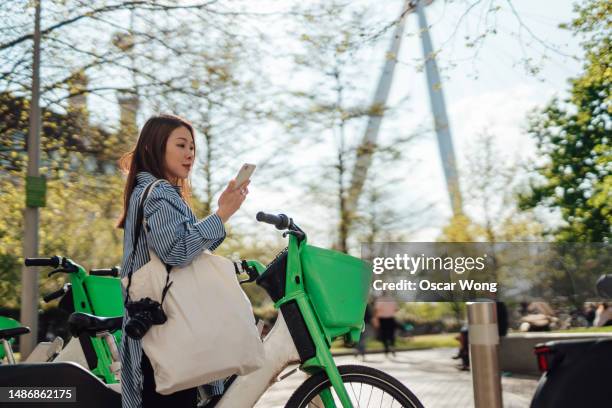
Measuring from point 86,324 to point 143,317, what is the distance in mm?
513

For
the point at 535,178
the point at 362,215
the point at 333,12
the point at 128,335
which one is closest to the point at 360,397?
the point at 128,335

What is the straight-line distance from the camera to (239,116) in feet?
44.5

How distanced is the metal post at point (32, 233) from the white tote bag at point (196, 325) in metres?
6.69

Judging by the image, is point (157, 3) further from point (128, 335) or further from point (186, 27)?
point (128, 335)

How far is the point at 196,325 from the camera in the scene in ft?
8.22

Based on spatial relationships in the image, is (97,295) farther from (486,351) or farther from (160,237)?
(486,351)

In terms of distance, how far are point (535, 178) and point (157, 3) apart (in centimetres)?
2062

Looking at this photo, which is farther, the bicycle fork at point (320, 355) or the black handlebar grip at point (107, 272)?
the black handlebar grip at point (107, 272)

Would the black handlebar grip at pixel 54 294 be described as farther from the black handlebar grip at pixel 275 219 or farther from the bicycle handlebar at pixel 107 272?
the black handlebar grip at pixel 275 219

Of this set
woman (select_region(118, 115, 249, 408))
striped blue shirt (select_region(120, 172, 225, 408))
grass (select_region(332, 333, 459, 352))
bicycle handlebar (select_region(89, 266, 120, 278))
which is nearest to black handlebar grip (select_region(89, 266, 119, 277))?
bicycle handlebar (select_region(89, 266, 120, 278))

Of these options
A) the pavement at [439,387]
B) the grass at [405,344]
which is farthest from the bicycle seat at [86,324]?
the grass at [405,344]

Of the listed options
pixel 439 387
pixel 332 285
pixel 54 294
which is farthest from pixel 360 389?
pixel 439 387

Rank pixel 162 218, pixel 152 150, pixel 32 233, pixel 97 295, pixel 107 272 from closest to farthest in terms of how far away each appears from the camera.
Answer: pixel 162 218
pixel 152 150
pixel 97 295
pixel 107 272
pixel 32 233

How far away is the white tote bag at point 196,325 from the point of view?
2502 millimetres
